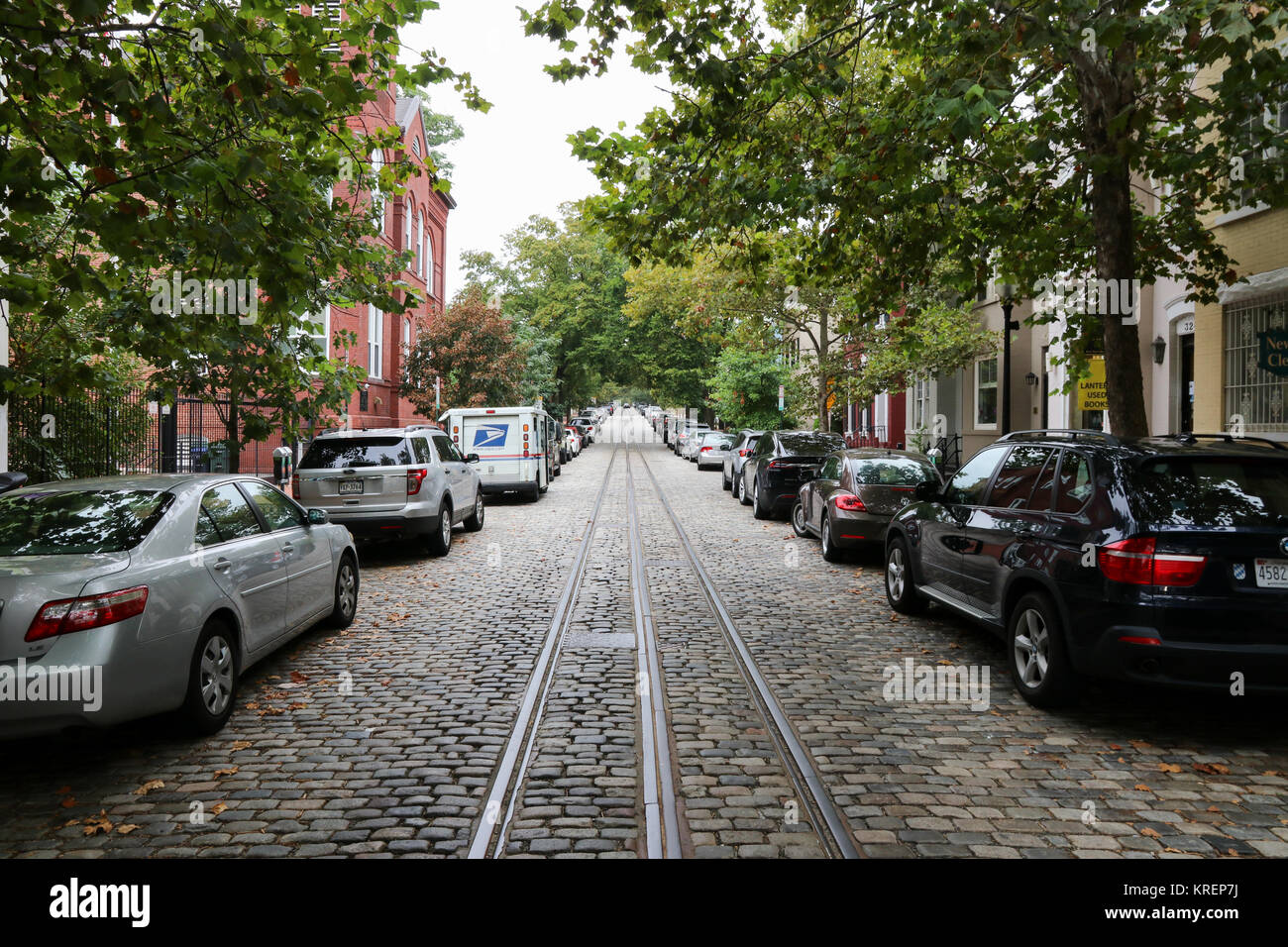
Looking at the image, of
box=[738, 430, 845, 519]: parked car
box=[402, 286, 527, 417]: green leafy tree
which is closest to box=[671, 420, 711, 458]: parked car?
box=[402, 286, 527, 417]: green leafy tree

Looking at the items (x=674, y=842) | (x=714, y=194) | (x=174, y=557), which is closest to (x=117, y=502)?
(x=174, y=557)

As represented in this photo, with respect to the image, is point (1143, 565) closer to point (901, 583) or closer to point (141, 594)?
point (901, 583)

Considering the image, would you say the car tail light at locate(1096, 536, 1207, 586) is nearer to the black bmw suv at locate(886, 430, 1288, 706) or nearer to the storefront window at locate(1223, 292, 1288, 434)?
the black bmw suv at locate(886, 430, 1288, 706)

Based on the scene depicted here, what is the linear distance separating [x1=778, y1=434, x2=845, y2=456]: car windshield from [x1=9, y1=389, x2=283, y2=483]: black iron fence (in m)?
10.4

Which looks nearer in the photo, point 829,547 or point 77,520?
point 77,520

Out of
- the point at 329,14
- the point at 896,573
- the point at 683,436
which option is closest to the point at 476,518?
the point at 896,573

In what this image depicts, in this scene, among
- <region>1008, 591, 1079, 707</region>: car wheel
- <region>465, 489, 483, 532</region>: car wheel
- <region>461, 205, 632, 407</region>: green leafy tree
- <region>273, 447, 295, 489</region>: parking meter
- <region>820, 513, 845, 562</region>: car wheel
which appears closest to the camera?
<region>1008, 591, 1079, 707</region>: car wheel

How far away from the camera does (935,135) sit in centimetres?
718

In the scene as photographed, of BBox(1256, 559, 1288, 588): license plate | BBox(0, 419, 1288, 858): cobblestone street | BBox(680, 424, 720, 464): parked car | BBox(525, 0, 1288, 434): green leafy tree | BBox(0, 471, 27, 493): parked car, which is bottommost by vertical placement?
BBox(0, 419, 1288, 858): cobblestone street

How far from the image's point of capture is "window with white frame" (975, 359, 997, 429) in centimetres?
2331

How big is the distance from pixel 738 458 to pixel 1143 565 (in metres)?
17.7

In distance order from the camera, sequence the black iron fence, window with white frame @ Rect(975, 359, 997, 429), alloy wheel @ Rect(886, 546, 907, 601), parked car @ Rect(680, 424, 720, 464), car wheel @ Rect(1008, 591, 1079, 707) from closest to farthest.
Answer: car wheel @ Rect(1008, 591, 1079, 707) → alloy wheel @ Rect(886, 546, 907, 601) → the black iron fence → window with white frame @ Rect(975, 359, 997, 429) → parked car @ Rect(680, 424, 720, 464)

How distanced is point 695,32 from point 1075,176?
609 centimetres
